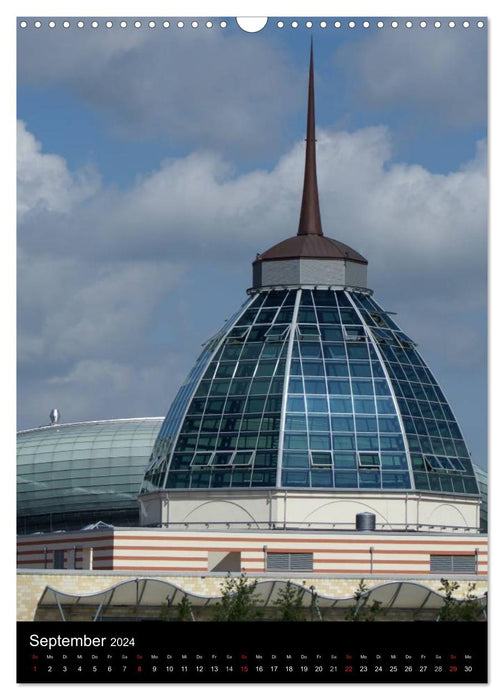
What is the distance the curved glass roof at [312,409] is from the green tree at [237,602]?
18.8 m

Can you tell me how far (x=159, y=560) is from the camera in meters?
64.9

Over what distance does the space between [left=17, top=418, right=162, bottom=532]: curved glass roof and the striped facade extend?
2034 inches

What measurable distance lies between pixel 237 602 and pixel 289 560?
852 inches

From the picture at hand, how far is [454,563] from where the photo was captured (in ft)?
216

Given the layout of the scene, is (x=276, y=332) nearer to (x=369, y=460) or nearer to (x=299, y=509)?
(x=369, y=460)

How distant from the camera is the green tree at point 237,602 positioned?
1615 inches

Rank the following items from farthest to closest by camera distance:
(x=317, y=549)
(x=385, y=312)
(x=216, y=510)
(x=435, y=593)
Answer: (x=385, y=312), (x=216, y=510), (x=317, y=549), (x=435, y=593)

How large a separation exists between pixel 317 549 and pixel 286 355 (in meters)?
10.0

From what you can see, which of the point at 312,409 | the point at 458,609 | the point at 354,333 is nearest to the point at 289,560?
the point at 312,409

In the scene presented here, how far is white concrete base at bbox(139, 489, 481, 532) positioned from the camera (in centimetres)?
6800

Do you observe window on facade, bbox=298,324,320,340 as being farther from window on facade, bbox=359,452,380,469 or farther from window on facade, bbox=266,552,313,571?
window on facade, bbox=266,552,313,571

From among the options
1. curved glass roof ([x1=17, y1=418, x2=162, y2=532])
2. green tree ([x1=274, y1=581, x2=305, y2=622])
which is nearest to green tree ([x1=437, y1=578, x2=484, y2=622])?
green tree ([x1=274, y1=581, x2=305, y2=622])

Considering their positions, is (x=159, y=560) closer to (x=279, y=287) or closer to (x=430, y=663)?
(x=279, y=287)

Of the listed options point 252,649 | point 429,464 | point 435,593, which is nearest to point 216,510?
point 429,464
